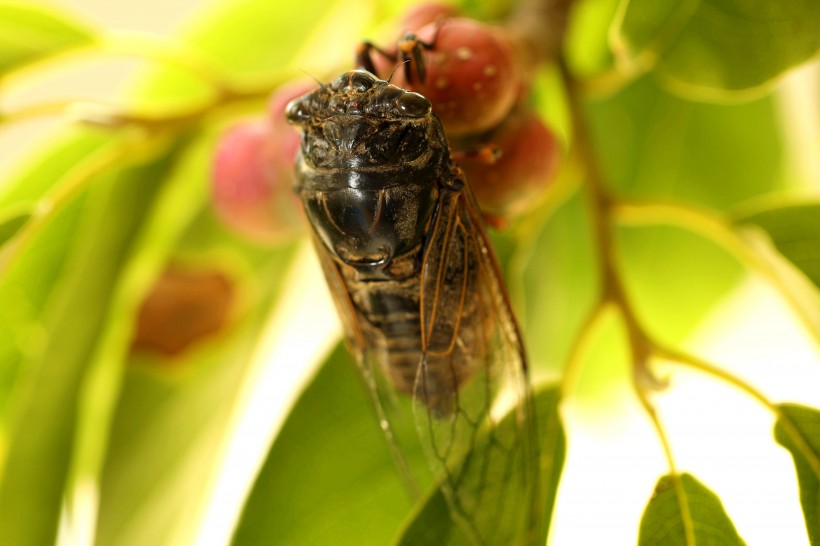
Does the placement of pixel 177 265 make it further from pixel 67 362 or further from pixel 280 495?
pixel 280 495

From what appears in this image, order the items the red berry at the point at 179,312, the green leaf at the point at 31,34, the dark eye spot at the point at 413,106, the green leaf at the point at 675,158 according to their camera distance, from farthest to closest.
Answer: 1. the green leaf at the point at 675,158
2. the red berry at the point at 179,312
3. the green leaf at the point at 31,34
4. the dark eye spot at the point at 413,106

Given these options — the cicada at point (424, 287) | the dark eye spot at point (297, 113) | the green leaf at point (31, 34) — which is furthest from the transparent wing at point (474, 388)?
the green leaf at point (31, 34)

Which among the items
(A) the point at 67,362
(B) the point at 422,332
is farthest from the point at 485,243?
(A) the point at 67,362

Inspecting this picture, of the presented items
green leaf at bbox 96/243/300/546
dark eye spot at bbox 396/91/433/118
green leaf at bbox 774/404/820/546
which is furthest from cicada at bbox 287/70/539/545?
green leaf at bbox 96/243/300/546

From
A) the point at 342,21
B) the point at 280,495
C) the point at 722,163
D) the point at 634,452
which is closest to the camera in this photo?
the point at 280,495

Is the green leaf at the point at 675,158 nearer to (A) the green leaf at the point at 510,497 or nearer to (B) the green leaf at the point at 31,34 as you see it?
(A) the green leaf at the point at 510,497

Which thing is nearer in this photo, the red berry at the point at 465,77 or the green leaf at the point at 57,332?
the red berry at the point at 465,77

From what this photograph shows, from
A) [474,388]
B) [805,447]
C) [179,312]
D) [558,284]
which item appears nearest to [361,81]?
[474,388]
